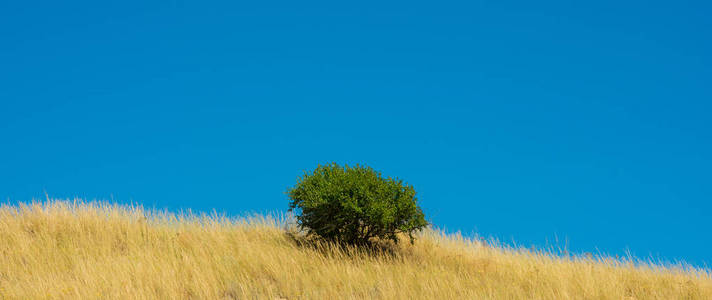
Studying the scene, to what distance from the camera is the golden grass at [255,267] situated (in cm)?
1105

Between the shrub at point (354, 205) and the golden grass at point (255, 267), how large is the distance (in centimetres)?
53

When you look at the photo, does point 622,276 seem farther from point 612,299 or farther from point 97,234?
point 97,234

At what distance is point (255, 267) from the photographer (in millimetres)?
12477

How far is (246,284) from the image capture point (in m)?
11.7

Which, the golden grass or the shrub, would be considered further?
the shrub

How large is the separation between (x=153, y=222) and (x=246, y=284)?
223 inches

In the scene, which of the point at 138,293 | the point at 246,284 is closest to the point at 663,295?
the point at 246,284

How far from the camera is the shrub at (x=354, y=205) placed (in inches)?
525

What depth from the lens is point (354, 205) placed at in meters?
13.2

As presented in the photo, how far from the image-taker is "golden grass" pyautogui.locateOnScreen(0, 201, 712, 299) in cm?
1105

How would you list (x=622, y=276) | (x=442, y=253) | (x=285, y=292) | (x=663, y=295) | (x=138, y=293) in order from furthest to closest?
(x=442, y=253), (x=622, y=276), (x=663, y=295), (x=285, y=292), (x=138, y=293)

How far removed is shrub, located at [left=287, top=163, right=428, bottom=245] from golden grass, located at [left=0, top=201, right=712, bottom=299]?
0.53 metres

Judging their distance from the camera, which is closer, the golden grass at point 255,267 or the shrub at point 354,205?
the golden grass at point 255,267

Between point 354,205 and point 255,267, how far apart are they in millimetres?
2603
